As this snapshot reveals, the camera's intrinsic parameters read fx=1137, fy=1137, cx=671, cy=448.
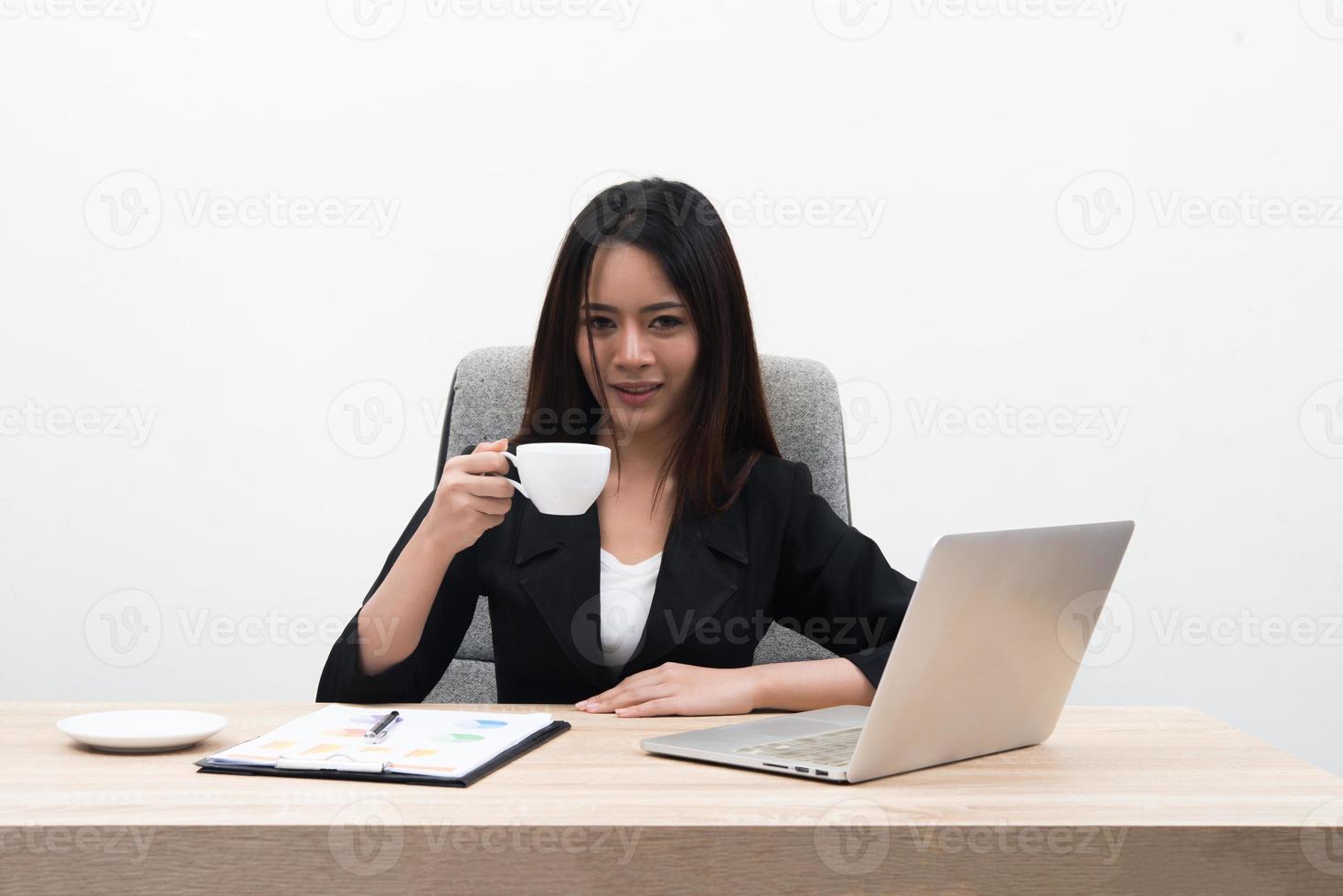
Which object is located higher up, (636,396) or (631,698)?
(636,396)

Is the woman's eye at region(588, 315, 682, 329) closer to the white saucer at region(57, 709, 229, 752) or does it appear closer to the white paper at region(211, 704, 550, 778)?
the white paper at region(211, 704, 550, 778)

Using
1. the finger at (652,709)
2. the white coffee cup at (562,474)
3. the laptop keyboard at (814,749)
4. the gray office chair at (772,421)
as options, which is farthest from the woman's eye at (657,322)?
the laptop keyboard at (814,749)

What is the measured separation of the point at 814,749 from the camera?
84 centimetres

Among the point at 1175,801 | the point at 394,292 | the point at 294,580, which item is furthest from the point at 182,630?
the point at 1175,801

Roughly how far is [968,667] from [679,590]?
1.94 feet

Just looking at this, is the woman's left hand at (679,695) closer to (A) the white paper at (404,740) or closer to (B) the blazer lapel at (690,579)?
(A) the white paper at (404,740)

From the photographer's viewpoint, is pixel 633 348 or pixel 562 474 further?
pixel 633 348

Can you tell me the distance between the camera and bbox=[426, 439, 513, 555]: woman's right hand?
1085mm

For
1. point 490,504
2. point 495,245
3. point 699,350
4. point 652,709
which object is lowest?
point 652,709

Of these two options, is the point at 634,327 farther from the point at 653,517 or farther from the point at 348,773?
the point at 348,773

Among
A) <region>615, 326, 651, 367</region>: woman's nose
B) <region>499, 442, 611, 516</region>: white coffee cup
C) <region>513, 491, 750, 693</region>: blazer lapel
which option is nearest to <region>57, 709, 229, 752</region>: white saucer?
<region>499, 442, 611, 516</region>: white coffee cup

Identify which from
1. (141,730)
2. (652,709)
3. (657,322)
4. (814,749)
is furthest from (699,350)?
(141,730)

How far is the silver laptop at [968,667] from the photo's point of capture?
75 cm

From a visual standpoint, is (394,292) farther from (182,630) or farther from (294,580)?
(182,630)
